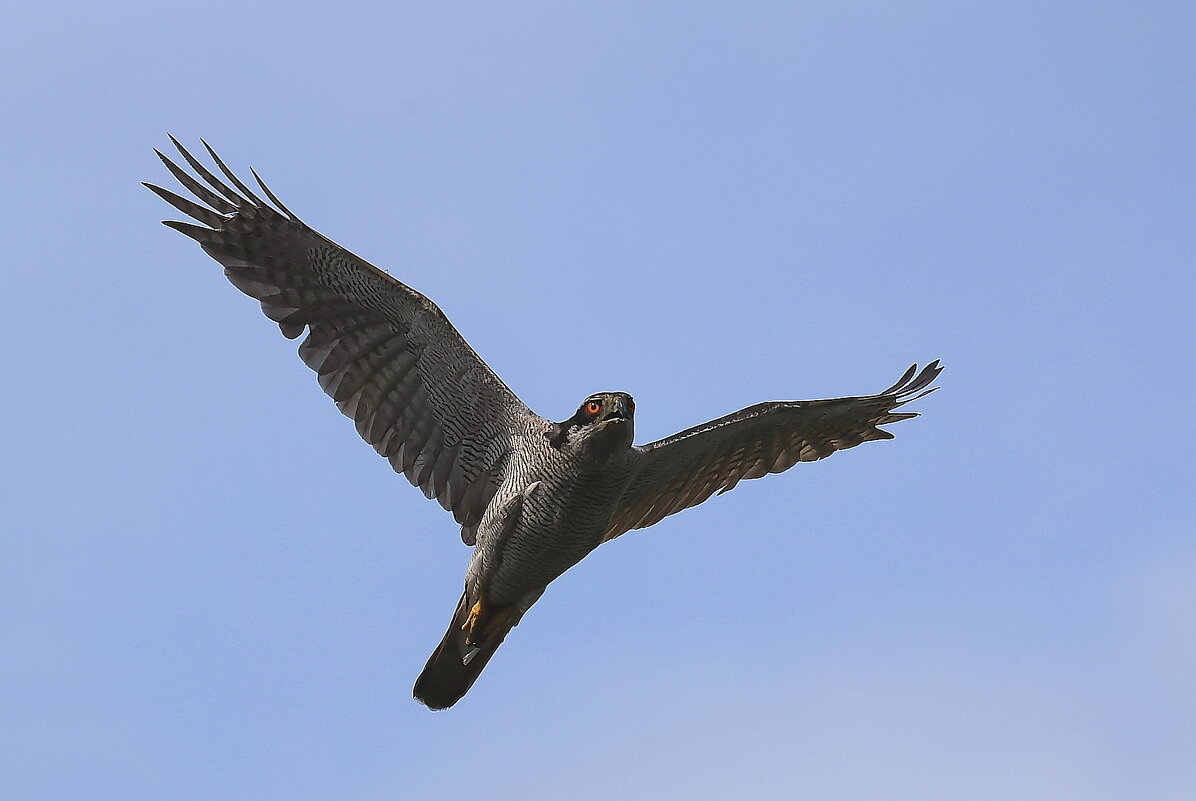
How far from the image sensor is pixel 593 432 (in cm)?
1221

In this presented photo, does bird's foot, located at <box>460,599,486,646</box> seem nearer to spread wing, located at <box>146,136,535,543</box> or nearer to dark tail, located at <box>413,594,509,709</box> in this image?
dark tail, located at <box>413,594,509,709</box>

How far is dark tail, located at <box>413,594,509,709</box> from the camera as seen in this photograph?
13.3 metres

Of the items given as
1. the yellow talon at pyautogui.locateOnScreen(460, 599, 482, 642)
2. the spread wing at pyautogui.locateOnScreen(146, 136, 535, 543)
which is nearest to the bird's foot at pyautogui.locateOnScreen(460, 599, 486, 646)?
the yellow talon at pyautogui.locateOnScreen(460, 599, 482, 642)

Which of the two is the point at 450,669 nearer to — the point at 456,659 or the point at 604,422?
the point at 456,659

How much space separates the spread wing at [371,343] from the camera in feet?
43.5

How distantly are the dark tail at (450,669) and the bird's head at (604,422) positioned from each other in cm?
190

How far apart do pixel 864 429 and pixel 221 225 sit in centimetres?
585

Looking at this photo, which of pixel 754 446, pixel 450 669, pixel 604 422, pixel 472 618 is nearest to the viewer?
pixel 604 422

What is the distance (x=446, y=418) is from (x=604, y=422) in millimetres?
1966

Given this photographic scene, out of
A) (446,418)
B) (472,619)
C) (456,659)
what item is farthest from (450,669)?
(446,418)

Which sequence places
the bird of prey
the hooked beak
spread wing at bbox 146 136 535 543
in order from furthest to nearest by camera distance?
spread wing at bbox 146 136 535 543, the bird of prey, the hooked beak

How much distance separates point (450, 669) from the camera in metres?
13.4

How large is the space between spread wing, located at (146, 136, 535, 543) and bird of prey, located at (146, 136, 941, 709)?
0.01m

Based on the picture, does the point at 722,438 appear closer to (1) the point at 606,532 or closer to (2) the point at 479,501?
(1) the point at 606,532
